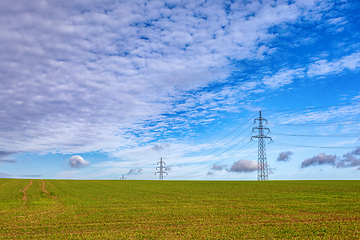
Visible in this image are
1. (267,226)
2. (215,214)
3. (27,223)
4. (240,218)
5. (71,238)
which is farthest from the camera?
(215,214)

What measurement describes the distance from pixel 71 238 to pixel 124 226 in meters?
4.01

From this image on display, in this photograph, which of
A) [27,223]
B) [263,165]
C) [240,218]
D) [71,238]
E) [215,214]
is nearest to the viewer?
[71,238]

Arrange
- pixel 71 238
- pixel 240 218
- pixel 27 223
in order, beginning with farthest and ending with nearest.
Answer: pixel 240 218
pixel 27 223
pixel 71 238

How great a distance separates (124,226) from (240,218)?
9.52 metres

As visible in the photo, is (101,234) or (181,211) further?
(181,211)

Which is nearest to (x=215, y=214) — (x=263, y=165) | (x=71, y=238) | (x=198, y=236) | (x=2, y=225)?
(x=198, y=236)

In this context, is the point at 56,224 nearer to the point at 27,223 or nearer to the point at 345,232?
the point at 27,223

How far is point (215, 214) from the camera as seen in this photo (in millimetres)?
23719

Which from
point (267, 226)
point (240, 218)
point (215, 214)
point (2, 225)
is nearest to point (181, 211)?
point (215, 214)

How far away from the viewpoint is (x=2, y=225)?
793 inches

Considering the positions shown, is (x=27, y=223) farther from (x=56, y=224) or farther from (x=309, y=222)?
(x=309, y=222)

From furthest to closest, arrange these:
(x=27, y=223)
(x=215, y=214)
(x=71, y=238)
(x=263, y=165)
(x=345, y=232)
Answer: (x=263, y=165)
(x=215, y=214)
(x=27, y=223)
(x=345, y=232)
(x=71, y=238)

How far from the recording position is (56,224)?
20.2m

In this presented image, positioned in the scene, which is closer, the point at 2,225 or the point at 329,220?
the point at 2,225
